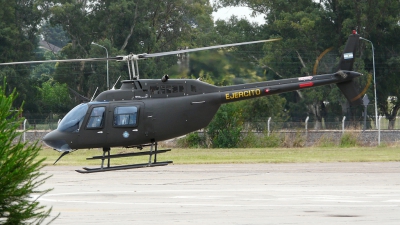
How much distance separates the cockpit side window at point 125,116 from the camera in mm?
18312

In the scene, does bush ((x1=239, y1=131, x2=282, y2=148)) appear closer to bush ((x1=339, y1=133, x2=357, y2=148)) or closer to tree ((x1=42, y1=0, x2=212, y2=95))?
bush ((x1=339, y1=133, x2=357, y2=148))

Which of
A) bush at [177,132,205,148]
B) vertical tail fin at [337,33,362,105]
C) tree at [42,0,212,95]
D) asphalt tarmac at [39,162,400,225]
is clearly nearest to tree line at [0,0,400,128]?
tree at [42,0,212,95]

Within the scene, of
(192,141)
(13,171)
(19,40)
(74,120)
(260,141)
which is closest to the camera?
(13,171)

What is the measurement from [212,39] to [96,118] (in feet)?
167

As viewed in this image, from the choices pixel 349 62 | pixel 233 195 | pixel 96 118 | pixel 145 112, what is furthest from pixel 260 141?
pixel 233 195

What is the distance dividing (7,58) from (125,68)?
1385cm

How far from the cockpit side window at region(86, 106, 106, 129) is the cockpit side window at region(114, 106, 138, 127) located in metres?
0.36

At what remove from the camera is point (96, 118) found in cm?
1844

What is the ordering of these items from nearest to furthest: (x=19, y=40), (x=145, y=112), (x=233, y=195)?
(x=233, y=195)
(x=145, y=112)
(x=19, y=40)

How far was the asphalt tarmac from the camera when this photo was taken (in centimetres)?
1270

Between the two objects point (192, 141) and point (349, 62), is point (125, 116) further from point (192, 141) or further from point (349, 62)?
point (192, 141)

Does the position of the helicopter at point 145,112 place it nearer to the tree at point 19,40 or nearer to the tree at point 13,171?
the tree at point 13,171

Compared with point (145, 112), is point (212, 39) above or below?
above

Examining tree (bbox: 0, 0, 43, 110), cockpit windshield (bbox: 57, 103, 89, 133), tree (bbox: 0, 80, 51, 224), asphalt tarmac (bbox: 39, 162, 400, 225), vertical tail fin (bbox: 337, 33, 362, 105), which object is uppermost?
tree (bbox: 0, 0, 43, 110)
